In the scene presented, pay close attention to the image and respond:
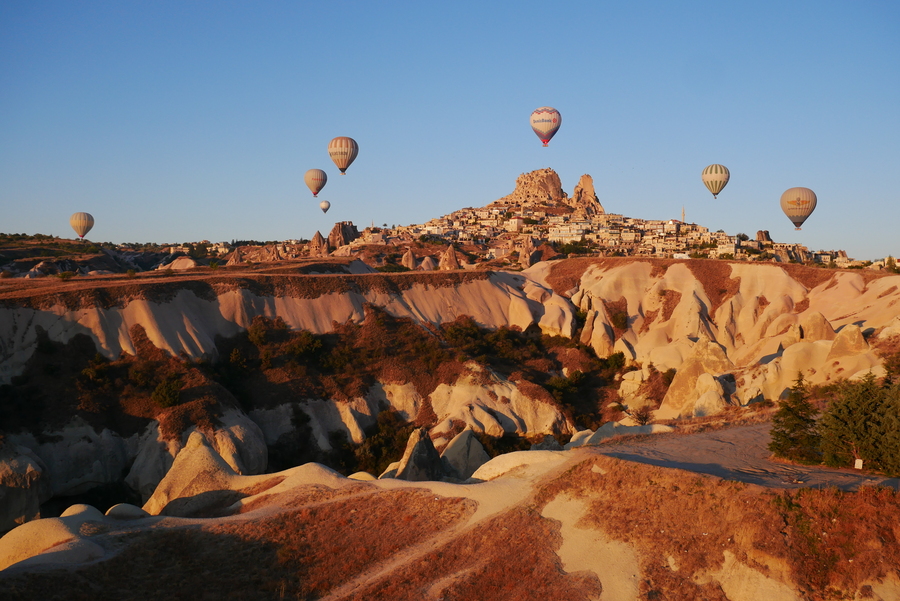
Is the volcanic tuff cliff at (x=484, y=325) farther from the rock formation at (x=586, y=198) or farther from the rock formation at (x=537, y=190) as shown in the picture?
the rock formation at (x=537, y=190)

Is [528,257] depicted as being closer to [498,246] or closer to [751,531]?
[498,246]

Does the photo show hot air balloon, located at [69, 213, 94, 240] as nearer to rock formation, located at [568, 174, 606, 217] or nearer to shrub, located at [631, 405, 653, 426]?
shrub, located at [631, 405, 653, 426]

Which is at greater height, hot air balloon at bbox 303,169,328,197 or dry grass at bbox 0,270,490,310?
hot air balloon at bbox 303,169,328,197

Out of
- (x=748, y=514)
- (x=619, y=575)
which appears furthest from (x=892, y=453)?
(x=619, y=575)

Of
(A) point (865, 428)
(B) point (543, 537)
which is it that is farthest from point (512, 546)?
(A) point (865, 428)

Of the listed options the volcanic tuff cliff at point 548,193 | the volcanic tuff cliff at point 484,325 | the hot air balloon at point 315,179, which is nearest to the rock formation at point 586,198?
the volcanic tuff cliff at point 548,193

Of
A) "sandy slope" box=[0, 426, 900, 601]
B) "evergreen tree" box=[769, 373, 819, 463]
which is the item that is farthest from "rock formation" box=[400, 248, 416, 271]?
"evergreen tree" box=[769, 373, 819, 463]

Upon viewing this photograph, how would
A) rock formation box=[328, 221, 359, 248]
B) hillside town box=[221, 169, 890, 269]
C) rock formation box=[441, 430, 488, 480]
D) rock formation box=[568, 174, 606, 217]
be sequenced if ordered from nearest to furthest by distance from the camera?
rock formation box=[441, 430, 488, 480] → hillside town box=[221, 169, 890, 269] → rock formation box=[328, 221, 359, 248] → rock formation box=[568, 174, 606, 217]
